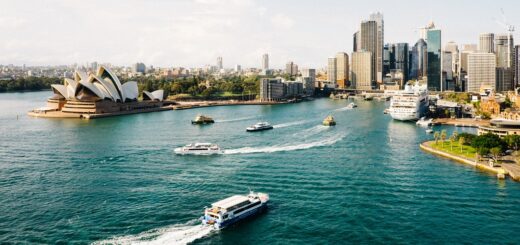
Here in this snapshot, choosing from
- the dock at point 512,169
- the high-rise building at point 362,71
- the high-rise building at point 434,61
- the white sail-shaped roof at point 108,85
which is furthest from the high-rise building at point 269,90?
the dock at point 512,169

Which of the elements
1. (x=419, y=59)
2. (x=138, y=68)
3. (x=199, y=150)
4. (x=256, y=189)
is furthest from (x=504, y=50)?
(x=138, y=68)

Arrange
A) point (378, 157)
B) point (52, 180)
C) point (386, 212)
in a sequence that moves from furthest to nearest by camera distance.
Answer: point (378, 157)
point (52, 180)
point (386, 212)

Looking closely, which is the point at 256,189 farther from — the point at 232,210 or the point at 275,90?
the point at 275,90

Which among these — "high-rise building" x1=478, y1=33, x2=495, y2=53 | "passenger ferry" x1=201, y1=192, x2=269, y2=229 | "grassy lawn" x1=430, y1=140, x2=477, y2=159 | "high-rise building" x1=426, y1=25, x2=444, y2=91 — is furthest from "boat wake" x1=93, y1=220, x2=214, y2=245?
"high-rise building" x1=478, y1=33, x2=495, y2=53

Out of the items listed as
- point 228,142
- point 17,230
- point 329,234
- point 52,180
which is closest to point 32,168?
point 52,180

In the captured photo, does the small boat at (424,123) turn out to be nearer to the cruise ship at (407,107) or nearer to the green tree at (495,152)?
the cruise ship at (407,107)

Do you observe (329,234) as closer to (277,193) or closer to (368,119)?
(277,193)
